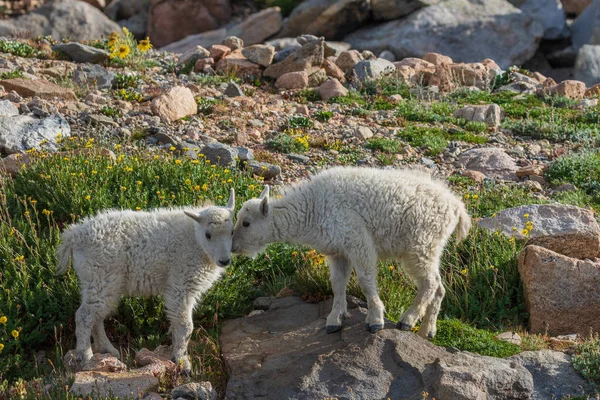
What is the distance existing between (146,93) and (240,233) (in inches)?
349

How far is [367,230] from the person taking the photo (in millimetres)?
7984

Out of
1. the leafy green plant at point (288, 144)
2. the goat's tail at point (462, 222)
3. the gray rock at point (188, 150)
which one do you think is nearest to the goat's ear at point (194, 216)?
the goat's tail at point (462, 222)

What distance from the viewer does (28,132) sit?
12.9 meters

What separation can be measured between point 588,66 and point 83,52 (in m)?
15.6

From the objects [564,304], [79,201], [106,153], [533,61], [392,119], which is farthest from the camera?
[533,61]

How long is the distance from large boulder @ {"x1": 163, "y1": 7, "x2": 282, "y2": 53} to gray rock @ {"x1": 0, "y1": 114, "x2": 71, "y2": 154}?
1594 cm

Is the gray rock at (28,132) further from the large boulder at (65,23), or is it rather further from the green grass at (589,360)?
the large boulder at (65,23)

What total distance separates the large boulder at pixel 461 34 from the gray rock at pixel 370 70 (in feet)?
25.7

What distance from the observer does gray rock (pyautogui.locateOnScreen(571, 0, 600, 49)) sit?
93.4 ft

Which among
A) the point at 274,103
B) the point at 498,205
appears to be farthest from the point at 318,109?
the point at 498,205

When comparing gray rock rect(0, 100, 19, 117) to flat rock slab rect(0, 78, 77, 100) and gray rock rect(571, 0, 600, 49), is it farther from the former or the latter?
gray rock rect(571, 0, 600, 49)

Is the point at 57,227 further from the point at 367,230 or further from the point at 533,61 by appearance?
the point at 533,61

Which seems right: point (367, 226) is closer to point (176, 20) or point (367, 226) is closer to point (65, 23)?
point (65, 23)

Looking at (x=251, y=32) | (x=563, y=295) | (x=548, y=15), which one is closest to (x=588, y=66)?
(x=548, y=15)
